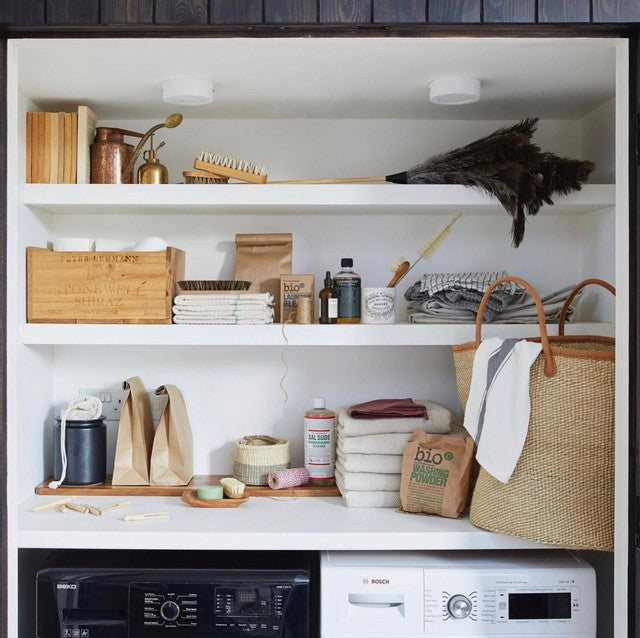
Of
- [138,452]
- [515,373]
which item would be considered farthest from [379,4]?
[138,452]

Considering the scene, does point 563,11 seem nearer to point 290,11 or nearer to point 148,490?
point 290,11

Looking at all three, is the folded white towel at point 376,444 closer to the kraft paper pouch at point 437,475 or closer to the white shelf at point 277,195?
the kraft paper pouch at point 437,475

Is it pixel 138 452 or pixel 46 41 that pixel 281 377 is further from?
pixel 46 41

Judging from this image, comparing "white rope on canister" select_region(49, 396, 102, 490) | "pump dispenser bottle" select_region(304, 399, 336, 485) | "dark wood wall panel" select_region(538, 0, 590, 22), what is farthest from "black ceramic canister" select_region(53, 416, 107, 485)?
"dark wood wall panel" select_region(538, 0, 590, 22)

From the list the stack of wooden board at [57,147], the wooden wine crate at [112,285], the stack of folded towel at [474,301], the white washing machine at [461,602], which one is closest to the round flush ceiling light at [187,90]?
the stack of wooden board at [57,147]

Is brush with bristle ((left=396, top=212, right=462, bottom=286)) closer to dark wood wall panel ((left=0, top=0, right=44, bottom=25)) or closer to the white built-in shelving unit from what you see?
the white built-in shelving unit

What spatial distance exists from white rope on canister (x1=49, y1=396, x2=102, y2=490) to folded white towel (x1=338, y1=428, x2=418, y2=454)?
76cm

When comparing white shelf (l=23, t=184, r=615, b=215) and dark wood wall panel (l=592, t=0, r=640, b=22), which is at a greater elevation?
dark wood wall panel (l=592, t=0, r=640, b=22)

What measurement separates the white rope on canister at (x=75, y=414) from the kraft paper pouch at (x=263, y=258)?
575 mm

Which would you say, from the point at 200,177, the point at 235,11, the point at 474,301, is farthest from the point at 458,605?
the point at 235,11

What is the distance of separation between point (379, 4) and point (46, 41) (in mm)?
718

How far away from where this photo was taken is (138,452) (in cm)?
230

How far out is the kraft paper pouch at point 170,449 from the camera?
2.29 metres

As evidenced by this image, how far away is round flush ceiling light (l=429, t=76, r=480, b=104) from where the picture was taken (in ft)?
6.81
